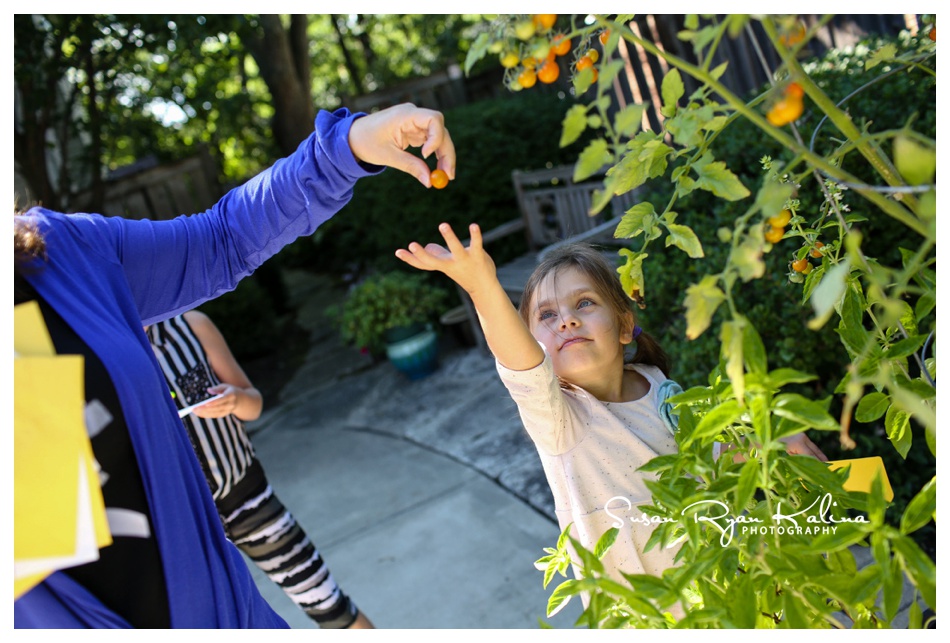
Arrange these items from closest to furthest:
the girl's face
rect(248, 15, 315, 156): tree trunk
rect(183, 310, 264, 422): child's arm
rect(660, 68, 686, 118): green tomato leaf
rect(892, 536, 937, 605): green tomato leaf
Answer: rect(892, 536, 937, 605): green tomato leaf < rect(660, 68, 686, 118): green tomato leaf < the girl's face < rect(183, 310, 264, 422): child's arm < rect(248, 15, 315, 156): tree trunk

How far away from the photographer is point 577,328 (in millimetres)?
1804

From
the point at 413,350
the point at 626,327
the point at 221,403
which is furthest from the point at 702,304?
the point at 413,350

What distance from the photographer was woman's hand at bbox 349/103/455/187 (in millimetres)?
1364

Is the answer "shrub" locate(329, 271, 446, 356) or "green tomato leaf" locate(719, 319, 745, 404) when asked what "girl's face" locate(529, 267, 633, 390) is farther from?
"shrub" locate(329, 271, 446, 356)

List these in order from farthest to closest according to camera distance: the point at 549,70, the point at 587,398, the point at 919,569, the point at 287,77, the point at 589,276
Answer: the point at 287,77 → the point at 589,276 → the point at 587,398 → the point at 549,70 → the point at 919,569

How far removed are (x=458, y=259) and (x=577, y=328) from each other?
0.56 metres

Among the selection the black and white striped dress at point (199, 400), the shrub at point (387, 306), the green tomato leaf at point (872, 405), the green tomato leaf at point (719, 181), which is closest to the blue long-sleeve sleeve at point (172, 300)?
the green tomato leaf at point (719, 181)

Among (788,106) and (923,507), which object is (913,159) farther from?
(923,507)

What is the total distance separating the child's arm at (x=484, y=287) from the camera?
128cm

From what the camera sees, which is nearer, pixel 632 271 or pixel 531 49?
pixel 531 49

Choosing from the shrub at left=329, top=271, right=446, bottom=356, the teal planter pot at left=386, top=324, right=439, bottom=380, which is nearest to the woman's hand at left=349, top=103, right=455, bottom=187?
the teal planter pot at left=386, top=324, right=439, bottom=380

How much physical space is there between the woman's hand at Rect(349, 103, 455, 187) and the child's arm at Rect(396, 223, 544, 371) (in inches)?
4.9

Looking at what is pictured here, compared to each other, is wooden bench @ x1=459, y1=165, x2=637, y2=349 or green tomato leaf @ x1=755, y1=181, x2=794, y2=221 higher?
green tomato leaf @ x1=755, y1=181, x2=794, y2=221

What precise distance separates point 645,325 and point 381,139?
1.74 metres
